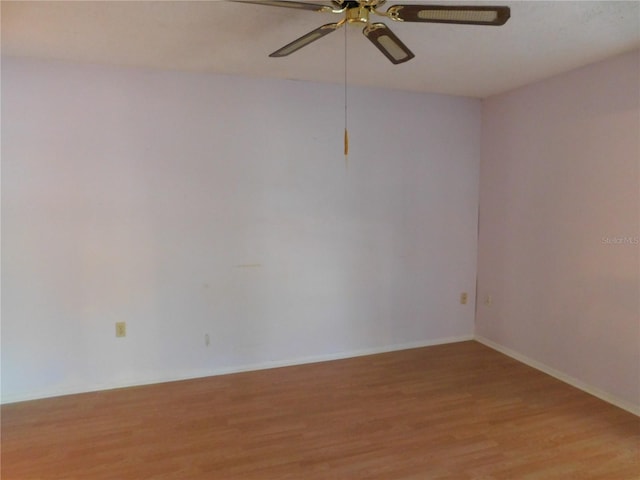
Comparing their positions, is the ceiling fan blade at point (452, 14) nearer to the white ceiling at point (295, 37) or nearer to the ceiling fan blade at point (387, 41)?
the ceiling fan blade at point (387, 41)

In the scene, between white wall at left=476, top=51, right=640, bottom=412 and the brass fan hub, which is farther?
white wall at left=476, top=51, right=640, bottom=412

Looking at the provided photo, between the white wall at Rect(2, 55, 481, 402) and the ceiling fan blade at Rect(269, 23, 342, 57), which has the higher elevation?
the ceiling fan blade at Rect(269, 23, 342, 57)

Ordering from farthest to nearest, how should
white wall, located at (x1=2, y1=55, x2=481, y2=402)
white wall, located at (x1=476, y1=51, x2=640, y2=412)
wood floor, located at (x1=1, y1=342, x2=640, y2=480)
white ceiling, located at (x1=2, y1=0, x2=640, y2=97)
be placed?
white wall, located at (x1=2, y1=55, x2=481, y2=402), white wall, located at (x1=476, y1=51, x2=640, y2=412), wood floor, located at (x1=1, y1=342, x2=640, y2=480), white ceiling, located at (x1=2, y1=0, x2=640, y2=97)

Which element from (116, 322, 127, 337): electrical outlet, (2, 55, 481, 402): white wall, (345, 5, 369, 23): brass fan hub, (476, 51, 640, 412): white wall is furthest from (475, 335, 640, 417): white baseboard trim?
(116, 322, 127, 337): electrical outlet

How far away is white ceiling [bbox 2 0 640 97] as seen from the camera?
2.06 meters

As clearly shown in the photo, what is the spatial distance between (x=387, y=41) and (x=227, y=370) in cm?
262

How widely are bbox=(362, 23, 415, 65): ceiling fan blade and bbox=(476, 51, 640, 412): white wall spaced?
5.48 ft

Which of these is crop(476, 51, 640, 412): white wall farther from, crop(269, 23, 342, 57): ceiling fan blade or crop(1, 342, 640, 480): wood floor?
crop(269, 23, 342, 57): ceiling fan blade

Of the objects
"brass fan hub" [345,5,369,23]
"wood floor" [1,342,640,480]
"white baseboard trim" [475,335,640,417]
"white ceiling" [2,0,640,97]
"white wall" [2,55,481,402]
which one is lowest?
"wood floor" [1,342,640,480]

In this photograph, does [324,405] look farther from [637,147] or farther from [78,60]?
[78,60]

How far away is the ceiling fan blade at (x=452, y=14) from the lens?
1513 mm

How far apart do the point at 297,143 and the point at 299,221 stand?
2.05 feet

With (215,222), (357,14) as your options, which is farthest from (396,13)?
(215,222)

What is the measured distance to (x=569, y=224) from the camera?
3102mm
